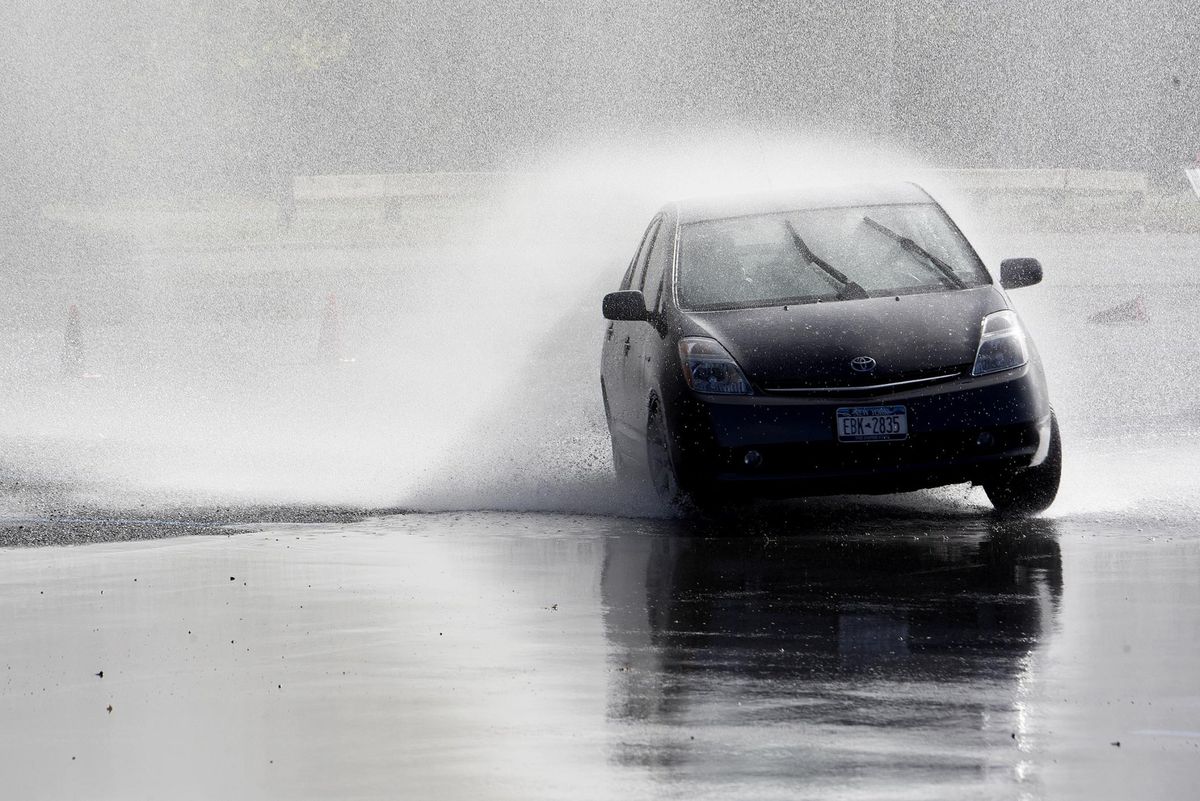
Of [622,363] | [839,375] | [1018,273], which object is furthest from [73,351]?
[839,375]

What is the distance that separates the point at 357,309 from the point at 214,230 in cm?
1479

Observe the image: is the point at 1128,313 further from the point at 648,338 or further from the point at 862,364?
the point at 862,364

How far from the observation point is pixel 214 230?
40.4 m

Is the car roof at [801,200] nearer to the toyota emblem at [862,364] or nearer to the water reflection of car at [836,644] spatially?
the toyota emblem at [862,364]

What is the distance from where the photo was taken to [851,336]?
980cm

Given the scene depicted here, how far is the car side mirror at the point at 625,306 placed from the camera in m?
10.7

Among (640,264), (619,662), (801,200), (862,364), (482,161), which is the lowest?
(482,161)

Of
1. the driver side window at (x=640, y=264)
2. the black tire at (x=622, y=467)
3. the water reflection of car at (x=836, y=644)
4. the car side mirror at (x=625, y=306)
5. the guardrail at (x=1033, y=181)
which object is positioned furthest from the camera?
the guardrail at (x=1033, y=181)

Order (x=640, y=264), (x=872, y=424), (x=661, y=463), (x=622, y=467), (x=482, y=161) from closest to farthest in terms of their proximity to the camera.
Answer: (x=872, y=424) → (x=661, y=463) → (x=622, y=467) → (x=640, y=264) → (x=482, y=161)

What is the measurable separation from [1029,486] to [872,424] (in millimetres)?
899

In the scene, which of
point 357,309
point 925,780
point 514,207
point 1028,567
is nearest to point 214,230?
point 514,207

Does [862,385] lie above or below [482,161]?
above

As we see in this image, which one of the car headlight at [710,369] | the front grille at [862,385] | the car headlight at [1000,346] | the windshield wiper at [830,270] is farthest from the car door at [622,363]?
the car headlight at [1000,346]

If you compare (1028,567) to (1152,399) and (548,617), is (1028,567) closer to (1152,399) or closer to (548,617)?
(548,617)
